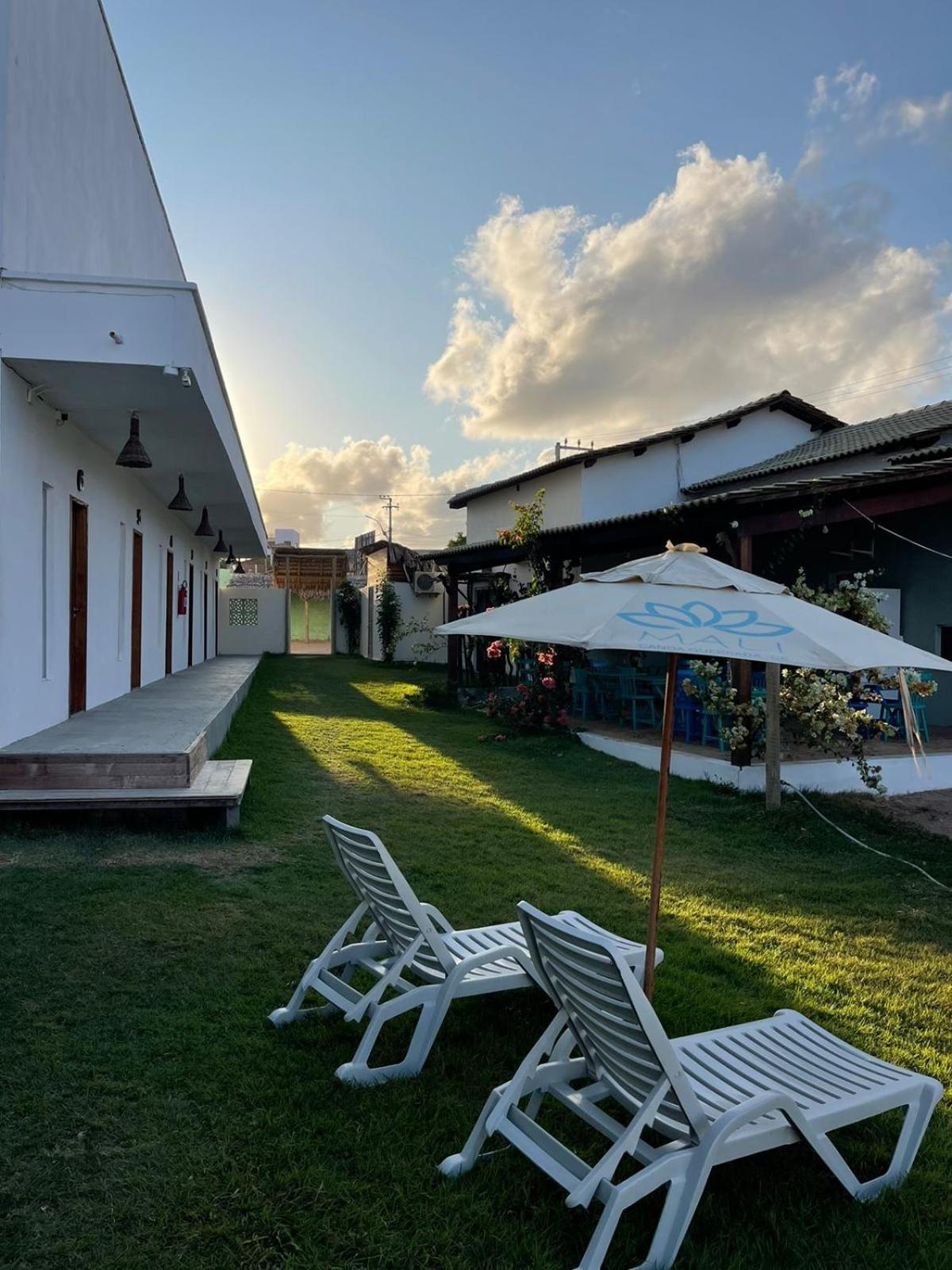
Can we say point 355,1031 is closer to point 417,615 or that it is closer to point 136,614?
point 136,614

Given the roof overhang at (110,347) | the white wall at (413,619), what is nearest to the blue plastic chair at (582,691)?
the roof overhang at (110,347)

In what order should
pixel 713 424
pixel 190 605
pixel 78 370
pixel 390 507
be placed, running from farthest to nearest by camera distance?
pixel 390 507 → pixel 190 605 → pixel 713 424 → pixel 78 370

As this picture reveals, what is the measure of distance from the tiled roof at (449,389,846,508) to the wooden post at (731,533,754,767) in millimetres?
9009

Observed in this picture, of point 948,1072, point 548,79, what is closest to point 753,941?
point 948,1072

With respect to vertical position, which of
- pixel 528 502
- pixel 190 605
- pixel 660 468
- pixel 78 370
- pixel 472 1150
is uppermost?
pixel 660 468

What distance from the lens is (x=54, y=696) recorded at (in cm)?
793

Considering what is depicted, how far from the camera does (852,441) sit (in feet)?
52.0

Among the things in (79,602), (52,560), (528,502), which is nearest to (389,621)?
(528,502)

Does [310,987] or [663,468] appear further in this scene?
[663,468]

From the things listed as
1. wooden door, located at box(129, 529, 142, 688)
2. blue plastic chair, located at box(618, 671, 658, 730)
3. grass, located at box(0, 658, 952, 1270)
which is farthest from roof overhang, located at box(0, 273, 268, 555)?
blue plastic chair, located at box(618, 671, 658, 730)

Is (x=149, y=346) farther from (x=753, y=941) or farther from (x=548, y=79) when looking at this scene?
(x=548, y=79)

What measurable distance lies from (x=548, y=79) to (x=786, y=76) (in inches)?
111

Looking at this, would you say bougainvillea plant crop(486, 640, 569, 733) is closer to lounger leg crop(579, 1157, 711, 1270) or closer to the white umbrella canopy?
the white umbrella canopy

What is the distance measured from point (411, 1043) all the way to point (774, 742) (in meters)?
5.29
